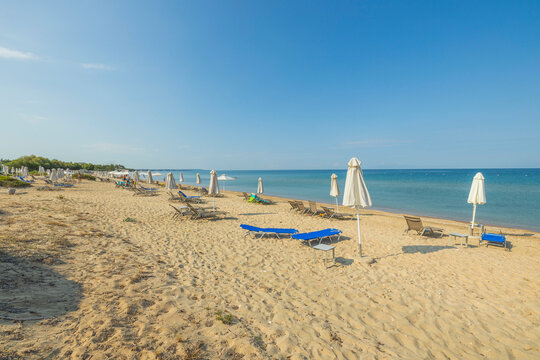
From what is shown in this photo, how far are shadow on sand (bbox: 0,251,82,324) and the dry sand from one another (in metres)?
0.02

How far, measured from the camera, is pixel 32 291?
3396 millimetres

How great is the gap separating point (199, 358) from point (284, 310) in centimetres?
156

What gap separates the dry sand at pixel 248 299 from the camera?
2762 millimetres

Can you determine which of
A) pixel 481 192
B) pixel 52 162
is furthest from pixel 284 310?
pixel 52 162

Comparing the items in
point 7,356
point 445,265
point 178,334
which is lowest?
point 445,265

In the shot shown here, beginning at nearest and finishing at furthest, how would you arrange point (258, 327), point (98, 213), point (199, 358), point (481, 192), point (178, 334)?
point (199, 358), point (178, 334), point (258, 327), point (481, 192), point (98, 213)

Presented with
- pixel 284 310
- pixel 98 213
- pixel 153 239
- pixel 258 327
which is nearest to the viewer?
pixel 258 327

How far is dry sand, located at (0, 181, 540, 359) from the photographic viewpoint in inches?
109

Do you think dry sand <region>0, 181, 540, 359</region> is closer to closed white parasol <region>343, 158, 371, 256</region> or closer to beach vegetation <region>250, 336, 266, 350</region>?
beach vegetation <region>250, 336, 266, 350</region>

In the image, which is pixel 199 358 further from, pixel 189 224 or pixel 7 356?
pixel 189 224

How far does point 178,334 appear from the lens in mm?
2861

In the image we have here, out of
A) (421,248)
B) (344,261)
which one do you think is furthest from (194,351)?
(421,248)

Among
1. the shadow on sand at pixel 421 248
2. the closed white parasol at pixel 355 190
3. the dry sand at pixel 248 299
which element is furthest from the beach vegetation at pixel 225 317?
the shadow on sand at pixel 421 248

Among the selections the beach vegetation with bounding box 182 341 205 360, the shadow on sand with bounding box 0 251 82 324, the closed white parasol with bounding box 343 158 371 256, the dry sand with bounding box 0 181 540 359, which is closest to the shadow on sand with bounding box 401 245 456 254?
the dry sand with bounding box 0 181 540 359
